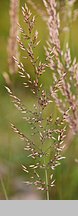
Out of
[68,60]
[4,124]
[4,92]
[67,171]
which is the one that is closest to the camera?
[68,60]

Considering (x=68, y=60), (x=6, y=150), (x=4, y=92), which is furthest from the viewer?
(x=4, y=92)

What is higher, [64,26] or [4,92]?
[4,92]

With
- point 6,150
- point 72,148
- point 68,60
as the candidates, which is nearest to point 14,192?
point 6,150

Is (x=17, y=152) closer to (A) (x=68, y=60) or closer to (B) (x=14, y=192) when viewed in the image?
(B) (x=14, y=192)

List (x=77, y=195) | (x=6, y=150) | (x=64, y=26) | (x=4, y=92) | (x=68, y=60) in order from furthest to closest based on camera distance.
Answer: (x=4, y=92)
(x=6, y=150)
(x=77, y=195)
(x=64, y=26)
(x=68, y=60)

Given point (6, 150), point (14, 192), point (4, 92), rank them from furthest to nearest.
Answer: point (4, 92), point (6, 150), point (14, 192)

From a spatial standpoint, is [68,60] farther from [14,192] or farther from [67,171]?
[14,192]

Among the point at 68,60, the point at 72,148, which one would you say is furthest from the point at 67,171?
the point at 68,60

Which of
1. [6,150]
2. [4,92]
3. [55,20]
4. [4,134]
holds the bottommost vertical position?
[55,20]

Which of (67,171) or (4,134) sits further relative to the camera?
(4,134)
